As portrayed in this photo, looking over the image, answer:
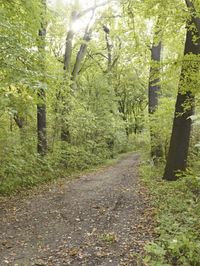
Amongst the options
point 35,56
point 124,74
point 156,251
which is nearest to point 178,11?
point 35,56

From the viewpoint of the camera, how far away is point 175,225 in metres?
5.23

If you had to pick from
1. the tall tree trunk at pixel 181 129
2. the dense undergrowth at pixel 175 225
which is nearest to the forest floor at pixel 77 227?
the dense undergrowth at pixel 175 225

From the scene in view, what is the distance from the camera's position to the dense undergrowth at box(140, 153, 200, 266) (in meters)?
4.25

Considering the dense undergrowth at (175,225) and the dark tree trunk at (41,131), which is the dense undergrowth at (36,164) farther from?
the dense undergrowth at (175,225)

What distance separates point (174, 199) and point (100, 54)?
18336mm

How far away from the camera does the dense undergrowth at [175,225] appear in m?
4.25

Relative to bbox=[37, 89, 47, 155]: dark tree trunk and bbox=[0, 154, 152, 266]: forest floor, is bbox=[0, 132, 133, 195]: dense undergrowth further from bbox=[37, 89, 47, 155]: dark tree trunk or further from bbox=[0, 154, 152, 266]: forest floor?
bbox=[0, 154, 152, 266]: forest floor

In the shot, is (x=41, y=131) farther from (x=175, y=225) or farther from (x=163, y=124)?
(x=175, y=225)

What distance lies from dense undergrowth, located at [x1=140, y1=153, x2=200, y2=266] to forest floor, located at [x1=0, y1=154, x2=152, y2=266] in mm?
260

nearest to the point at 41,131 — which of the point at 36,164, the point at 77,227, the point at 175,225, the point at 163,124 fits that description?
the point at 36,164

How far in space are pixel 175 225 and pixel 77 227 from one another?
1.99 m

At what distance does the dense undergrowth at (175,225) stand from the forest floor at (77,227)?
260 mm

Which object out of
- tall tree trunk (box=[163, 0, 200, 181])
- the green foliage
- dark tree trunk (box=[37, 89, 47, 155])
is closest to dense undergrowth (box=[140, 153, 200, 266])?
tall tree trunk (box=[163, 0, 200, 181])

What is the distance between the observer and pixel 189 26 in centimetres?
731
